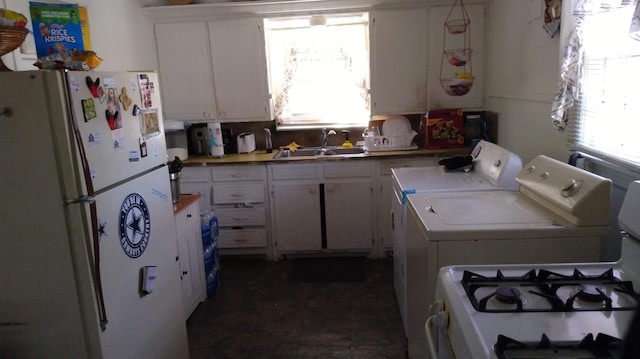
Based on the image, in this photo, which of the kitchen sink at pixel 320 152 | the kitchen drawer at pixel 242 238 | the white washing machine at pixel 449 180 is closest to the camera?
the white washing machine at pixel 449 180

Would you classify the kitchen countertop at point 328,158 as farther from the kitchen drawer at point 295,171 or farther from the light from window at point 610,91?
the light from window at point 610,91

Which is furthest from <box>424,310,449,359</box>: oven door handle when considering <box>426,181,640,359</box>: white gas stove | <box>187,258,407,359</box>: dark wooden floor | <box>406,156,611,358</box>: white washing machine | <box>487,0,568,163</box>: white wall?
<box>487,0,568,163</box>: white wall

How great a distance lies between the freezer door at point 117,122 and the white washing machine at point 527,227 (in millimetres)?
1252

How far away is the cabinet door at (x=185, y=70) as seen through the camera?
4051mm

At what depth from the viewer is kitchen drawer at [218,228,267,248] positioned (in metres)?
4.01

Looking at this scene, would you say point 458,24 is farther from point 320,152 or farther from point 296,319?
point 296,319

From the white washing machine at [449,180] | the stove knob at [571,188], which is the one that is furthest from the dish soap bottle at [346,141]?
the stove knob at [571,188]

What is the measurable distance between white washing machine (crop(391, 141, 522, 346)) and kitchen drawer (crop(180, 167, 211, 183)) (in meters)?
1.79

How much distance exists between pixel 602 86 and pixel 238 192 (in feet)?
9.15

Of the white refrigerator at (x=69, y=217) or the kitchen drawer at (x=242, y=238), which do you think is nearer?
the white refrigerator at (x=69, y=217)

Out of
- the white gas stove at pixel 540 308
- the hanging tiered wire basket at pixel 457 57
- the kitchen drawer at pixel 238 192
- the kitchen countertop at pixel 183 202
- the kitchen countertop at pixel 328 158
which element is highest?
the hanging tiered wire basket at pixel 457 57

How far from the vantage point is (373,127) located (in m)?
4.20

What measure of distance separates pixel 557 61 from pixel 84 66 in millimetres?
2328

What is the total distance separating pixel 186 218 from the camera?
3002 millimetres
